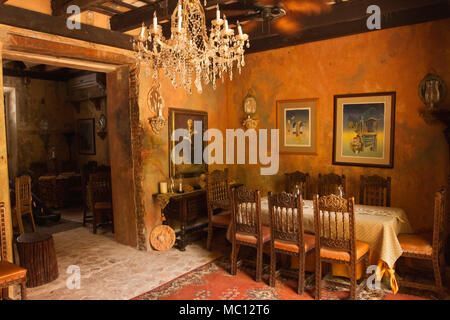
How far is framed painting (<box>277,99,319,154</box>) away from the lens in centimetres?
534

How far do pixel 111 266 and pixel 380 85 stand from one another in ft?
14.7

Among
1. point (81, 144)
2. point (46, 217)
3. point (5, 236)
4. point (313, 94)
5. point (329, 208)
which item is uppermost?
point (313, 94)

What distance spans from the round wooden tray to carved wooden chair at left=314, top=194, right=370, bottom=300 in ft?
7.93

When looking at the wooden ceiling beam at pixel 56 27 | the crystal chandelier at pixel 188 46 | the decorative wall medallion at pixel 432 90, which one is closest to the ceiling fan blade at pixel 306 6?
the crystal chandelier at pixel 188 46

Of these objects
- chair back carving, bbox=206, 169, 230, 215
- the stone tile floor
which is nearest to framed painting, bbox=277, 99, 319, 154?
chair back carving, bbox=206, 169, 230, 215

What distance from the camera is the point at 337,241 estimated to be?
10.9 ft

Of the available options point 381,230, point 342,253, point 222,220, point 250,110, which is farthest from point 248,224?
point 250,110

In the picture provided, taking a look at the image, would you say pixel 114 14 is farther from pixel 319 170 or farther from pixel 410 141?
pixel 410 141

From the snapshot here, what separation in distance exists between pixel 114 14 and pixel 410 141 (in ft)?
14.1

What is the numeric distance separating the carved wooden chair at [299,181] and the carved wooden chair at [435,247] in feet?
5.94

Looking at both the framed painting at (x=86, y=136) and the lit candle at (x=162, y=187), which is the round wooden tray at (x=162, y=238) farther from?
the framed painting at (x=86, y=136)

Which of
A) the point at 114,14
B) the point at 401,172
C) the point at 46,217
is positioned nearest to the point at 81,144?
the point at 46,217

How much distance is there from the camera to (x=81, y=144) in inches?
346

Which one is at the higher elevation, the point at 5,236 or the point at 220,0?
the point at 220,0
